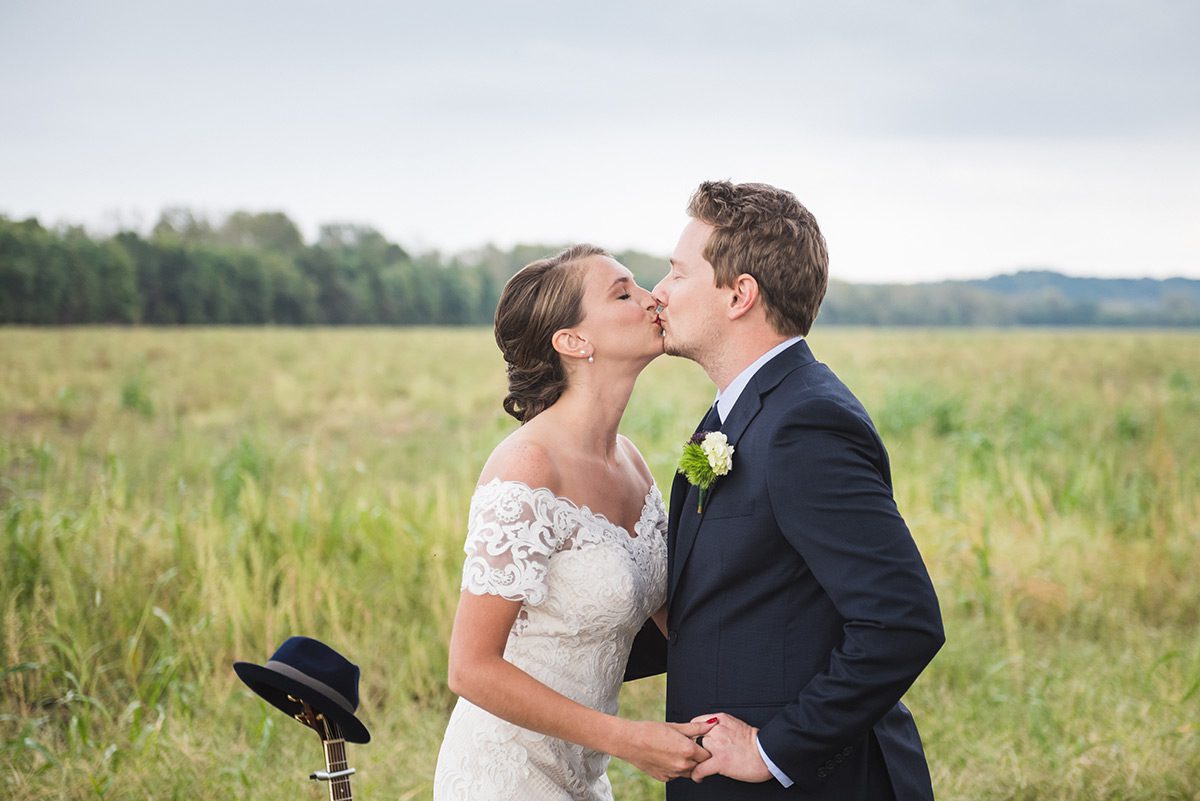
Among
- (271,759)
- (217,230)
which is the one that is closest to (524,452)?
(271,759)

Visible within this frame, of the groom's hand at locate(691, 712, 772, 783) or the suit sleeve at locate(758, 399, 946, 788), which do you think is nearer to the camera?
the suit sleeve at locate(758, 399, 946, 788)

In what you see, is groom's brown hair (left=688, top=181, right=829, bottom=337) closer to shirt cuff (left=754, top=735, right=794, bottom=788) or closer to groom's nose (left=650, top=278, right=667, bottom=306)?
groom's nose (left=650, top=278, right=667, bottom=306)

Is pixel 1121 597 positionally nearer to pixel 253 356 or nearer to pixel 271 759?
pixel 271 759

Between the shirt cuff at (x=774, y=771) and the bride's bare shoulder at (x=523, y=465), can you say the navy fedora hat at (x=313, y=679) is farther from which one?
the shirt cuff at (x=774, y=771)

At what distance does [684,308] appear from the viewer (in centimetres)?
254

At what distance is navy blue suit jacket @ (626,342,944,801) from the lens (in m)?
2.10

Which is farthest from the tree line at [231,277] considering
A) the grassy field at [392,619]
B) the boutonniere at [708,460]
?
the boutonniere at [708,460]

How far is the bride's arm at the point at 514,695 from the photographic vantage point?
240cm

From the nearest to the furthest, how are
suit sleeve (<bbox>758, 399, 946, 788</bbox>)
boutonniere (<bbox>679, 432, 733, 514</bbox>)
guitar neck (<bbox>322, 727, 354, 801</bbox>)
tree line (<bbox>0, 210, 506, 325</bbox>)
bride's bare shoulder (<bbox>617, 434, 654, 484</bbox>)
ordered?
suit sleeve (<bbox>758, 399, 946, 788</bbox>) → boutonniere (<bbox>679, 432, 733, 514</bbox>) → guitar neck (<bbox>322, 727, 354, 801</bbox>) → bride's bare shoulder (<bbox>617, 434, 654, 484</bbox>) → tree line (<bbox>0, 210, 506, 325</bbox>)

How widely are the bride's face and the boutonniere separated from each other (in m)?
0.62

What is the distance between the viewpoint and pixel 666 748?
2.33 metres

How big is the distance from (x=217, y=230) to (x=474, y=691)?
52.8 m

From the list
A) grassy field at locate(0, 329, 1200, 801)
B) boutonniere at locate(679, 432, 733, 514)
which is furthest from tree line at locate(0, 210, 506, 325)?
boutonniere at locate(679, 432, 733, 514)

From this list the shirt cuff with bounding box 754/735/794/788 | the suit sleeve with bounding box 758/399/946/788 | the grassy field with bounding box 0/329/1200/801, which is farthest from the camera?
the grassy field with bounding box 0/329/1200/801
